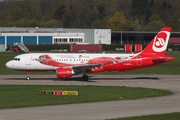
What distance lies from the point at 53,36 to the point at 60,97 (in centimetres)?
10681

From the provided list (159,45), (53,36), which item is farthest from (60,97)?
(53,36)

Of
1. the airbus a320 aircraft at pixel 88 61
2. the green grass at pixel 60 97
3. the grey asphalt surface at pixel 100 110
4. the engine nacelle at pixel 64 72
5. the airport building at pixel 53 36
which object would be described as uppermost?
the airport building at pixel 53 36

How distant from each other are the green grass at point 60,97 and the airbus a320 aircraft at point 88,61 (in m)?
8.13

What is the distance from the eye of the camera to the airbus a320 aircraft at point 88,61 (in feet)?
194

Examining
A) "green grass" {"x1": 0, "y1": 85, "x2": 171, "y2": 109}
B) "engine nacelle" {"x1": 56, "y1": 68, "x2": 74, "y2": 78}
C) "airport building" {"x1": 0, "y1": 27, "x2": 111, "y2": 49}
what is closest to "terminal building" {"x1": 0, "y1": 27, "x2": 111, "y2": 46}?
"airport building" {"x1": 0, "y1": 27, "x2": 111, "y2": 49}

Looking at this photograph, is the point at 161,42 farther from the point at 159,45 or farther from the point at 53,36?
the point at 53,36

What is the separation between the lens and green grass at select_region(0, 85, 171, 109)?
39281 mm

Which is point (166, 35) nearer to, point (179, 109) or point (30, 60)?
point (30, 60)

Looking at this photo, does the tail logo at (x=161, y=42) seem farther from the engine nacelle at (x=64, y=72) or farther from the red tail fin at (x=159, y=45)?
the engine nacelle at (x=64, y=72)

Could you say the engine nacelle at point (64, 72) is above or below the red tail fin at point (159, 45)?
below

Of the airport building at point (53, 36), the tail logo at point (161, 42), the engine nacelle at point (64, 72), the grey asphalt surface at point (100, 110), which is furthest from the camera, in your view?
the airport building at point (53, 36)

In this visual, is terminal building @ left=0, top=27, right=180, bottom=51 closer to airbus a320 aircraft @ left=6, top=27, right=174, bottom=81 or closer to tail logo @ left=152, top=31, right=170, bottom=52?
airbus a320 aircraft @ left=6, top=27, right=174, bottom=81

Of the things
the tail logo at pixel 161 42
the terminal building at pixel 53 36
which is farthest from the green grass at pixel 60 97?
the terminal building at pixel 53 36

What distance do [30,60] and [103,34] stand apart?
9256 cm
